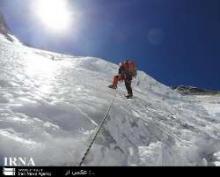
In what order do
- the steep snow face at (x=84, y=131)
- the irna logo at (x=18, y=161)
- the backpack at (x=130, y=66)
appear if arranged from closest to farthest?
the irna logo at (x=18, y=161), the steep snow face at (x=84, y=131), the backpack at (x=130, y=66)

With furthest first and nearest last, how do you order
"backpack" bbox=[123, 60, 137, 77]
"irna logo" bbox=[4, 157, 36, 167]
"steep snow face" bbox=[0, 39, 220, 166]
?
"backpack" bbox=[123, 60, 137, 77]
"steep snow face" bbox=[0, 39, 220, 166]
"irna logo" bbox=[4, 157, 36, 167]

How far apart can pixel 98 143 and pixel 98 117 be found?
2.28 m

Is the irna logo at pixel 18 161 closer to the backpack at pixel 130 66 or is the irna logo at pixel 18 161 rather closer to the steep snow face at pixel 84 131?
the steep snow face at pixel 84 131

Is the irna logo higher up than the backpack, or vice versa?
the backpack

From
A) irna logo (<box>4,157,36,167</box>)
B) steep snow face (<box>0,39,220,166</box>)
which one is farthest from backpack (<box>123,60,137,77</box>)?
irna logo (<box>4,157,36,167</box>)

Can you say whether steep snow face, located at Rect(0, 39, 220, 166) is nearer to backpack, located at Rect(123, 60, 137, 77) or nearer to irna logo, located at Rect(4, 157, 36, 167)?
irna logo, located at Rect(4, 157, 36, 167)

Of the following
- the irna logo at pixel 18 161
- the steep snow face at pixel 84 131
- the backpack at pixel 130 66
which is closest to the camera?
the irna logo at pixel 18 161

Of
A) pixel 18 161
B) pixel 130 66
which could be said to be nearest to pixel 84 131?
pixel 18 161

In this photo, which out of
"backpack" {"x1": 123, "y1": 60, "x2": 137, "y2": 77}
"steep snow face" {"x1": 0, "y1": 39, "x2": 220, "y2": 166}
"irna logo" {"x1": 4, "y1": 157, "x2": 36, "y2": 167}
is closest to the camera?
"irna logo" {"x1": 4, "y1": 157, "x2": 36, "y2": 167}

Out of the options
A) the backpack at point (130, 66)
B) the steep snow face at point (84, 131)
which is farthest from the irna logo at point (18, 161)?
the backpack at point (130, 66)

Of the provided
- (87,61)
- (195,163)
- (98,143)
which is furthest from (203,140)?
(87,61)

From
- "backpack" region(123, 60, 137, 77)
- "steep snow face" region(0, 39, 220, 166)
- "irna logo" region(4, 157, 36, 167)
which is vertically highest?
"backpack" region(123, 60, 137, 77)

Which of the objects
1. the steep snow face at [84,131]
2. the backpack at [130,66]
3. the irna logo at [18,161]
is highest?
the backpack at [130,66]

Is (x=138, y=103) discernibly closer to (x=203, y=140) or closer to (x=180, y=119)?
(x=180, y=119)
